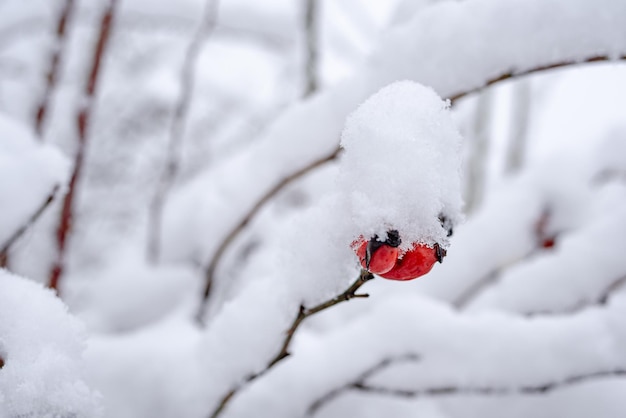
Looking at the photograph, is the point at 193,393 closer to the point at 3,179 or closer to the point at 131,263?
the point at 3,179

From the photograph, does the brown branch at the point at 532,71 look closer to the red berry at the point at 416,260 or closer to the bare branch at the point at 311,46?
the red berry at the point at 416,260

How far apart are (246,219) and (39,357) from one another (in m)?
0.41

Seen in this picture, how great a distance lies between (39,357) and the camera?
A: 1.15ft

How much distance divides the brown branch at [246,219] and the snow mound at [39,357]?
0.33 metres

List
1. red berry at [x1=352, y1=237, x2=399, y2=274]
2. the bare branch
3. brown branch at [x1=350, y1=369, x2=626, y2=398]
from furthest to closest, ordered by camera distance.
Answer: the bare branch
brown branch at [x1=350, y1=369, x2=626, y2=398]
red berry at [x1=352, y1=237, x2=399, y2=274]

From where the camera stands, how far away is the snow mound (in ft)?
1.08

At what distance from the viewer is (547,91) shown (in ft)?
8.48

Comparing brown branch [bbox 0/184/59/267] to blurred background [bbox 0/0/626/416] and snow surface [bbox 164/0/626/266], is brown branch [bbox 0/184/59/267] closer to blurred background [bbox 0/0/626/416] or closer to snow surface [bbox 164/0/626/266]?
blurred background [bbox 0/0/626/416]

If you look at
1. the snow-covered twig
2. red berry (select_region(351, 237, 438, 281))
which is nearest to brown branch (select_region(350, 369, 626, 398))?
the snow-covered twig

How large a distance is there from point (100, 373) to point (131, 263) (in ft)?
2.27

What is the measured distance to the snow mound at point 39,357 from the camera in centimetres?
33

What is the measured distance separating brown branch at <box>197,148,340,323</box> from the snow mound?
0.33 meters

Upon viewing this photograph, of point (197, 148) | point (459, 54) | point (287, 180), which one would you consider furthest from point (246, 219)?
point (197, 148)

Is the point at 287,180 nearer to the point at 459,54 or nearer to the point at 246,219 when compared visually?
the point at 246,219
